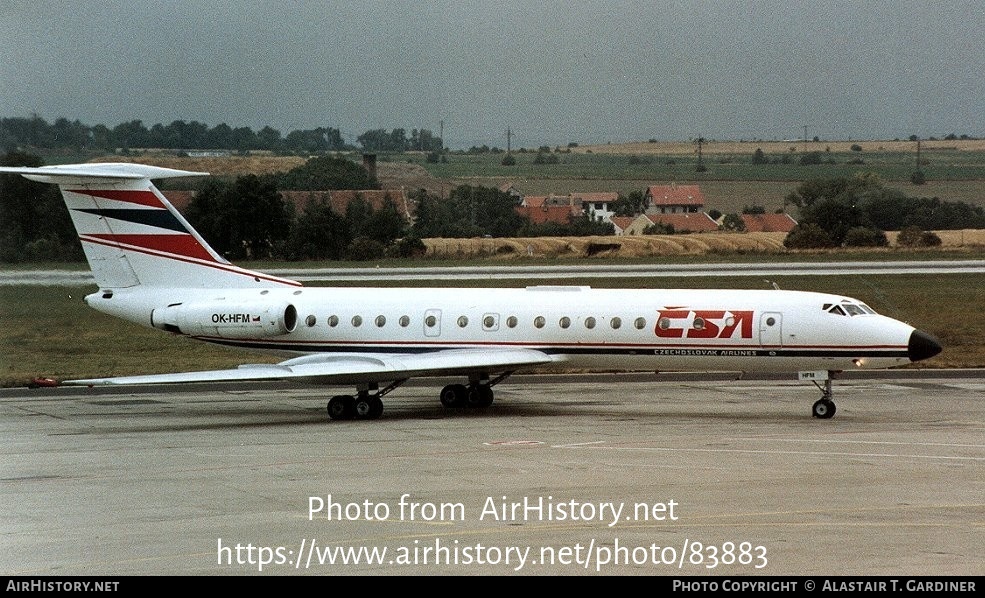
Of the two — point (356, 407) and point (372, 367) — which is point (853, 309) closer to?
point (372, 367)

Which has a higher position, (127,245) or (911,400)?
(127,245)

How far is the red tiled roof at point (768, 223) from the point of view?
75.2 m

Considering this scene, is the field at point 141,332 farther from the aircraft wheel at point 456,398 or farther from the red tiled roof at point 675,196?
the red tiled roof at point 675,196

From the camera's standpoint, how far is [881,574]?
13539 mm

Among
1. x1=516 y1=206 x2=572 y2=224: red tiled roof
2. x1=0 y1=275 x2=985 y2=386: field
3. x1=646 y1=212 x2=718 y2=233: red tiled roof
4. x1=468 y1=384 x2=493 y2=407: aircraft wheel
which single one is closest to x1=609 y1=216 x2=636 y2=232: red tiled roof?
x1=646 y1=212 x2=718 y2=233: red tiled roof

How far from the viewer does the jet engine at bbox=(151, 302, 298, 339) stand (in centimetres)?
2958

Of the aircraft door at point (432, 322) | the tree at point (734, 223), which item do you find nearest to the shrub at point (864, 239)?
the tree at point (734, 223)

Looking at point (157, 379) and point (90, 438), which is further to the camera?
point (157, 379)

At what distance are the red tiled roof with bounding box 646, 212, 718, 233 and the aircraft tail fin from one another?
4579cm

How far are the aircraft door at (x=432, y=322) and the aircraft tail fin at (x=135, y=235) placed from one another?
15.8 ft

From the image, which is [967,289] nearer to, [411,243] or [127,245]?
[411,243]

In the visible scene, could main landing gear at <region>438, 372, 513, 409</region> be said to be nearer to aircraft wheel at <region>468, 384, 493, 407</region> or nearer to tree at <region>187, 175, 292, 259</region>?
aircraft wheel at <region>468, 384, 493, 407</region>
